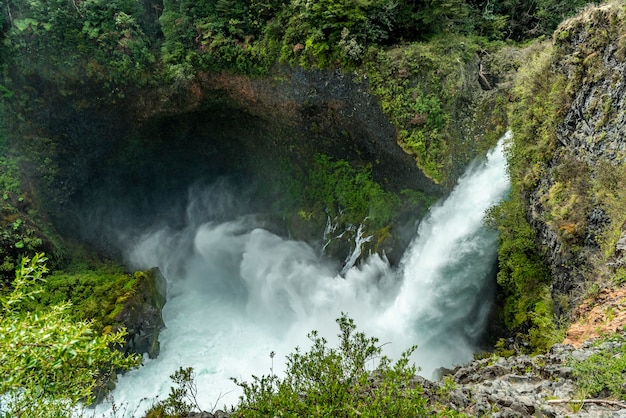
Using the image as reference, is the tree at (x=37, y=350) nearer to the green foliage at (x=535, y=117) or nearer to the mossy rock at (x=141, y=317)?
the mossy rock at (x=141, y=317)

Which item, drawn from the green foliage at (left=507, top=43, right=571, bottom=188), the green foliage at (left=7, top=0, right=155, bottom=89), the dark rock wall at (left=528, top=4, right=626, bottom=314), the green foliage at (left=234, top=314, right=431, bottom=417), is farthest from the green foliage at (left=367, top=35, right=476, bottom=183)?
the green foliage at (left=7, top=0, right=155, bottom=89)

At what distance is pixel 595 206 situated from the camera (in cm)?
740

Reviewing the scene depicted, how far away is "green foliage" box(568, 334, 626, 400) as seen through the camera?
4.88 metres

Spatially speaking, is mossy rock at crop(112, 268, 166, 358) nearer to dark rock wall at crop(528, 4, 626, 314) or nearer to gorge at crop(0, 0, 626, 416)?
gorge at crop(0, 0, 626, 416)

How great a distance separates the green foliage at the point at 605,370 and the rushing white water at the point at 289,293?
5.36 meters

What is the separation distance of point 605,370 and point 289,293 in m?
11.5

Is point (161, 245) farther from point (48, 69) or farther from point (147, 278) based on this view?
point (48, 69)

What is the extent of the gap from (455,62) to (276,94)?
6.28 meters

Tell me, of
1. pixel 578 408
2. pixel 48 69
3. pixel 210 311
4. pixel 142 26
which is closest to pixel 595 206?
pixel 578 408

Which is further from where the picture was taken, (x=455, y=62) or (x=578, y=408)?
(x=455, y=62)

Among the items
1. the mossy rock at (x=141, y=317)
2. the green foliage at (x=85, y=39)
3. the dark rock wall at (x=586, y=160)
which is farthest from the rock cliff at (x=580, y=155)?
the green foliage at (x=85, y=39)

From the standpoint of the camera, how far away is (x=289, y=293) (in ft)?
50.9

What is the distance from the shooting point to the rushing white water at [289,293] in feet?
36.4

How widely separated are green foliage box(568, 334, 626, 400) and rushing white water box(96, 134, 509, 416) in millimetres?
5364
